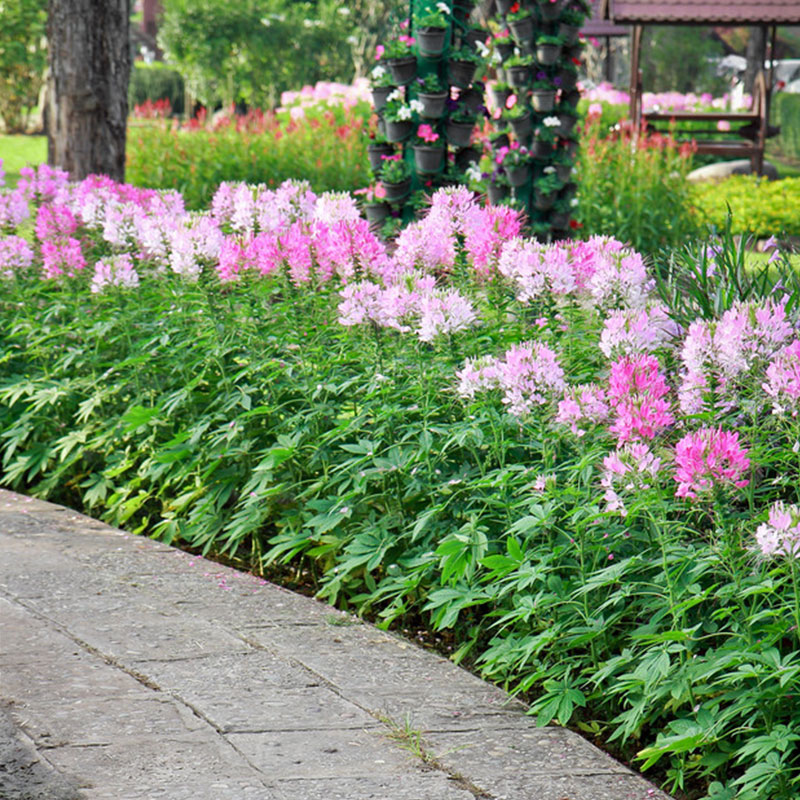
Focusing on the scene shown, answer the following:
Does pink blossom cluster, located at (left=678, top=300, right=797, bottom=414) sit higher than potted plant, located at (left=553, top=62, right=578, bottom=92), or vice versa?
potted plant, located at (left=553, top=62, right=578, bottom=92)

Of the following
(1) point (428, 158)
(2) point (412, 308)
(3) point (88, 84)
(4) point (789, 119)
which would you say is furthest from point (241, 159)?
(4) point (789, 119)

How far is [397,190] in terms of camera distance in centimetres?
791

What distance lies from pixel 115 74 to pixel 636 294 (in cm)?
536

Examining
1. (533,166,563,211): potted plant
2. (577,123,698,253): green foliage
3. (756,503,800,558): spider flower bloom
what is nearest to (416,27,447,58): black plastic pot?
(533,166,563,211): potted plant

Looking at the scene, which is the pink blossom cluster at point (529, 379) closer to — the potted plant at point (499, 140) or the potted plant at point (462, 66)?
the potted plant at point (462, 66)

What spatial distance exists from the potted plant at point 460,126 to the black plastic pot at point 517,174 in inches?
75.5

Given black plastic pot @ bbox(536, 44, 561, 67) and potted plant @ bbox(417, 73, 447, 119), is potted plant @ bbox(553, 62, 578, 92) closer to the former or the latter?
black plastic pot @ bbox(536, 44, 561, 67)

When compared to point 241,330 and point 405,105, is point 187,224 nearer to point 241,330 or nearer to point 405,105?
point 241,330

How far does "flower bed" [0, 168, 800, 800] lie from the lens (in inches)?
113

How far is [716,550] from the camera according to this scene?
285cm

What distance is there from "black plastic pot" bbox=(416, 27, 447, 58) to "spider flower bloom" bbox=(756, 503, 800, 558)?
5529mm

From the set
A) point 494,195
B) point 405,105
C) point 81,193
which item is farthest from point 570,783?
point 494,195

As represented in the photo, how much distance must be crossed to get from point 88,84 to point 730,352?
6150 mm

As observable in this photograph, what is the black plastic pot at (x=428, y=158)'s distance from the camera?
7727 mm
